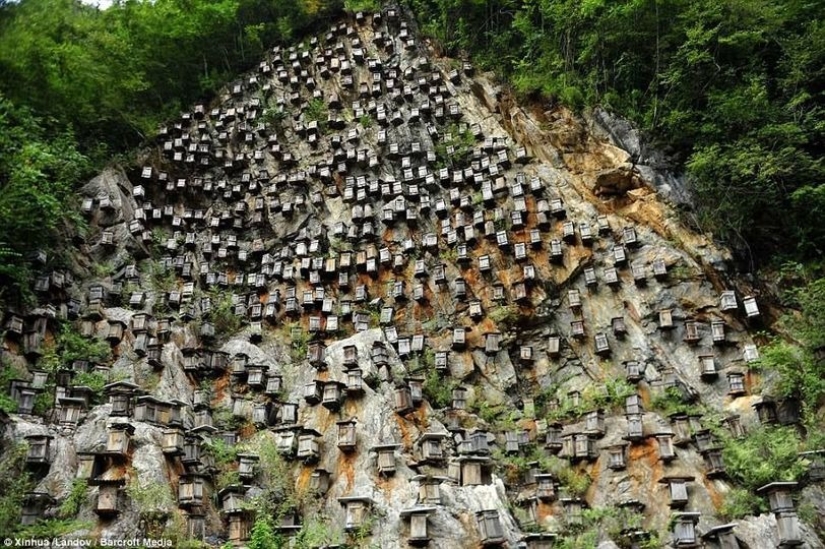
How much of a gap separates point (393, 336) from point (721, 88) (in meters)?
14.3

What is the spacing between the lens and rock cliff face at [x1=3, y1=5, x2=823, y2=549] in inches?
535

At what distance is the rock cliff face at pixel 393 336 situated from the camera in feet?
44.6

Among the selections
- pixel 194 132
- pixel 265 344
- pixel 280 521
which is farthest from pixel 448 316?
pixel 194 132

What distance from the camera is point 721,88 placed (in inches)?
827

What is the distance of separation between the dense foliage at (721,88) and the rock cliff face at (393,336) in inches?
59.2

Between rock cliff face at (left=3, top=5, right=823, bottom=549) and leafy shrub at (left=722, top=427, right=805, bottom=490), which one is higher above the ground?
rock cliff face at (left=3, top=5, right=823, bottom=549)

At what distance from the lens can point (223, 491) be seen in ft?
45.9

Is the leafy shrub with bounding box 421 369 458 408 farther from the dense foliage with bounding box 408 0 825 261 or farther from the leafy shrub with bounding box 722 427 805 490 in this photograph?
the dense foliage with bounding box 408 0 825 261

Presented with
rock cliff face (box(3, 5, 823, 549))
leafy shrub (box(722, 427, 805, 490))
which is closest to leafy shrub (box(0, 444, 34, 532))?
rock cliff face (box(3, 5, 823, 549))

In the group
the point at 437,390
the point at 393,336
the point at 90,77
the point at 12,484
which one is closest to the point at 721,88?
the point at 393,336

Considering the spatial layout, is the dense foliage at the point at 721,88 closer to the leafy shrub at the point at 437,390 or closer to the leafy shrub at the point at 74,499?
the leafy shrub at the point at 437,390

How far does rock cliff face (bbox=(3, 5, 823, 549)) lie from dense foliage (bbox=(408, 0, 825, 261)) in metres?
1.50

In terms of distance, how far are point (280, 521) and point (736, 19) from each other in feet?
68.6

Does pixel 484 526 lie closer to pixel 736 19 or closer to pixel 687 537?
pixel 687 537
